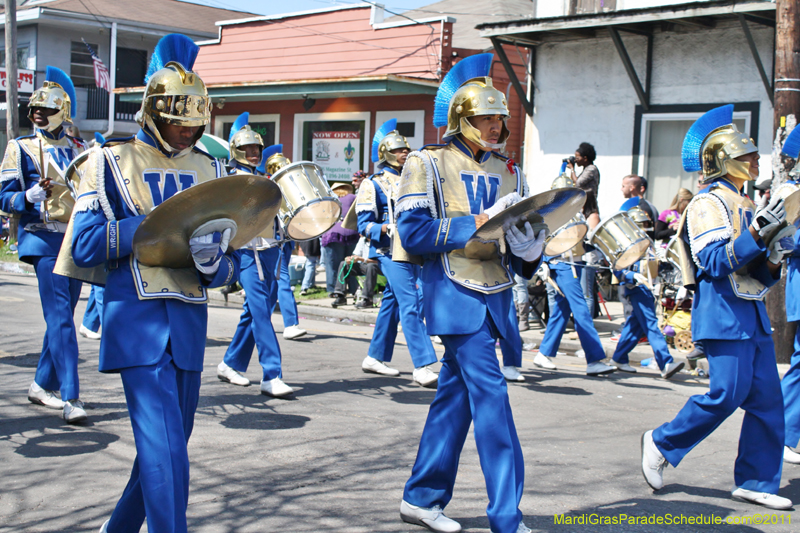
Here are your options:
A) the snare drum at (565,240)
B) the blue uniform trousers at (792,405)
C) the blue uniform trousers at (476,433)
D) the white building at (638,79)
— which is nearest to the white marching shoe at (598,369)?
the snare drum at (565,240)

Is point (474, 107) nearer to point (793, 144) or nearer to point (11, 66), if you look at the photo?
point (793, 144)

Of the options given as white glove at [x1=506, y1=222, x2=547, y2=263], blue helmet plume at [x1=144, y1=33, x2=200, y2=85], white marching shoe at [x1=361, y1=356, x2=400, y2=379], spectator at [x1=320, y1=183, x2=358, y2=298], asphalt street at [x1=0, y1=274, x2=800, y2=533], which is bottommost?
asphalt street at [x1=0, y1=274, x2=800, y2=533]

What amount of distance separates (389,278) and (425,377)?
0.94 meters

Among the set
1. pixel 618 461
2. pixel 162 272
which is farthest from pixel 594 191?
pixel 162 272

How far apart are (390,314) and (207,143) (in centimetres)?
1092

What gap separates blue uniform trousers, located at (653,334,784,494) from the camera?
15.2ft

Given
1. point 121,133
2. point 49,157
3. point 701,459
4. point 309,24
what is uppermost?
point 309,24

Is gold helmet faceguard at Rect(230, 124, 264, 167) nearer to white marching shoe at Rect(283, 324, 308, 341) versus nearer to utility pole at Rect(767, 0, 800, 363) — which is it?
white marching shoe at Rect(283, 324, 308, 341)

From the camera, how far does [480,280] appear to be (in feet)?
13.2

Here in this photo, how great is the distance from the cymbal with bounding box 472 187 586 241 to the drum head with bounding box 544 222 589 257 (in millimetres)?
4236

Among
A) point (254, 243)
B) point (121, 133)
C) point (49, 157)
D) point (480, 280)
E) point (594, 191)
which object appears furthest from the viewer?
point (121, 133)

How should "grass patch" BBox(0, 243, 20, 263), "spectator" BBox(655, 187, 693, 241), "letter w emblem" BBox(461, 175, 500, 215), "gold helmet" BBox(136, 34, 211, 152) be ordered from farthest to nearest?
"grass patch" BBox(0, 243, 20, 263) < "spectator" BBox(655, 187, 693, 241) < "letter w emblem" BBox(461, 175, 500, 215) < "gold helmet" BBox(136, 34, 211, 152)

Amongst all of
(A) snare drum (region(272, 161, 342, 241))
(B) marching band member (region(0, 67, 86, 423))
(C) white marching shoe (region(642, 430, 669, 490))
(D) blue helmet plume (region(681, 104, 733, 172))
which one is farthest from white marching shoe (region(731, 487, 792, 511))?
(B) marching band member (region(0, 67, 86, 423))

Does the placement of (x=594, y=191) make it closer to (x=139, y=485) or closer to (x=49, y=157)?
(x=49, y=157)
